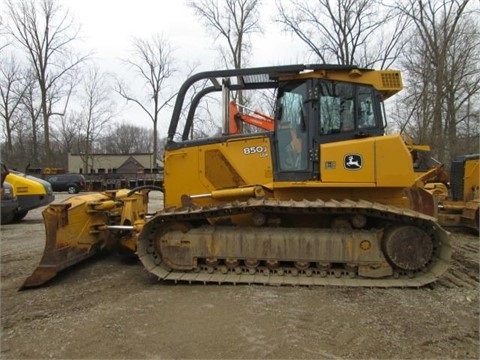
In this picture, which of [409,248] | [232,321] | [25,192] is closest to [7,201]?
[25,192]

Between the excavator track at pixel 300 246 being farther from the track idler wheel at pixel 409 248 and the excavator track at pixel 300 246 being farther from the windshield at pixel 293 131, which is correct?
the windshield at pixel 293 131

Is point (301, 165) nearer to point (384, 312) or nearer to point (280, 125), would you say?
point (280, 125)

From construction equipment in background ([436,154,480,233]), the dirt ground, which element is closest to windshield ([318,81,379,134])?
the dirt ground

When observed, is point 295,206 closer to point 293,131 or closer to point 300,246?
point 300,246

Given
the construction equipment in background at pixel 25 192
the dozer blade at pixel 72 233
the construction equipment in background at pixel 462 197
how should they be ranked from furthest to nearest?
1. the construction equipment in background at pixel 25 192
2. the construction equipment in background at pixel 462 197
3. the dozer blade at pixel 72 233

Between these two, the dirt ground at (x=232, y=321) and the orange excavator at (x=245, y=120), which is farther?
the orange excavator at (x=245, y=120)

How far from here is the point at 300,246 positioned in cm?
550

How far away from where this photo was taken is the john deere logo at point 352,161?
18.4 ft

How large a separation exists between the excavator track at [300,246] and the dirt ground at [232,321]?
252 mm

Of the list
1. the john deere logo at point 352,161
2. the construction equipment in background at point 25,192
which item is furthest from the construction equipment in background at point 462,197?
the construction equipment in background at point 25,192

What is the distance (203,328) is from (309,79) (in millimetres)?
3548

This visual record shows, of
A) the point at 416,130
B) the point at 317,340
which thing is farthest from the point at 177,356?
the point at 416,130

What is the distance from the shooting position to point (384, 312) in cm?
441

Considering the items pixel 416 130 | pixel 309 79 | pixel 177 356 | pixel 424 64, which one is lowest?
pixel 177 356
